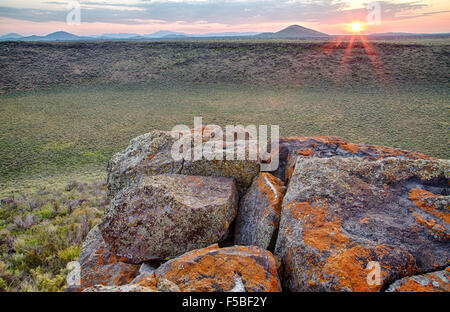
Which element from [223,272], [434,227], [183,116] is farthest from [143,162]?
[183,116]

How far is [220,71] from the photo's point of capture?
4478 cm

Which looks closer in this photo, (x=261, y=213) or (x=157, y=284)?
(x=157, y=284)

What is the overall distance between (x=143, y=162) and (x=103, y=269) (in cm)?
231

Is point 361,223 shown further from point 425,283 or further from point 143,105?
point 143,105

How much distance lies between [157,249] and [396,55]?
171 feet

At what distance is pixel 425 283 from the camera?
255 cm

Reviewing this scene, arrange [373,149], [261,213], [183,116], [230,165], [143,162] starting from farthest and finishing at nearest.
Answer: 1. [183,116]
2. [143,162]
3. [373,149]
4. [230,165]
5. [261,213]

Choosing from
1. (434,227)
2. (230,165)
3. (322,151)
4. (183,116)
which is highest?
(183,116)

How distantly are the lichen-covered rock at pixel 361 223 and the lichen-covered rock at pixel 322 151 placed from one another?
0.96 m

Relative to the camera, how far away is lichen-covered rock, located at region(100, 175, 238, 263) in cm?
413

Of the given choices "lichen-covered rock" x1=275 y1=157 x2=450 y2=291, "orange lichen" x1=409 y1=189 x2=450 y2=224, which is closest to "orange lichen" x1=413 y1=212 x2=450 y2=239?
"lichen-covered rock" x1=275 y1=157 x2=450 y2=291

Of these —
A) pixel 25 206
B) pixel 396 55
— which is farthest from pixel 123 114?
pixel 396 55

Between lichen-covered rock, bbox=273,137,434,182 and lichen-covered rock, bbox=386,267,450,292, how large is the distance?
8.92 ft
